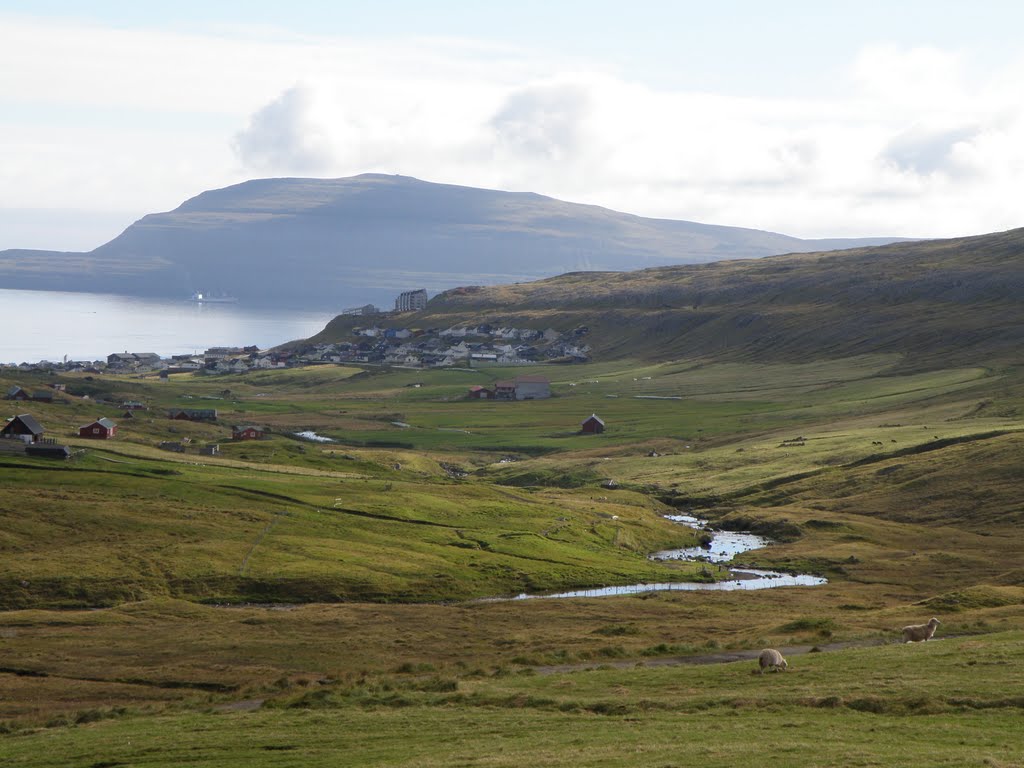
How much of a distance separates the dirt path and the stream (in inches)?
1036

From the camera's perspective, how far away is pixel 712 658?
46.3 meters

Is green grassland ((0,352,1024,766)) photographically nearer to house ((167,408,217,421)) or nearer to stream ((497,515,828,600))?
stream ((497,515,828,600))

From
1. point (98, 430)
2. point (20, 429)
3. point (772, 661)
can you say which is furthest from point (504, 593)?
point (98, 430)

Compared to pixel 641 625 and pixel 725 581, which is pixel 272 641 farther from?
pixel 725 581

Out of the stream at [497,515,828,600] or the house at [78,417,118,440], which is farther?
the house at [78,417,118,440]

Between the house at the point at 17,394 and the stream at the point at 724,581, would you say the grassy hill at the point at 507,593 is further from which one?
the house at the point at 17,394

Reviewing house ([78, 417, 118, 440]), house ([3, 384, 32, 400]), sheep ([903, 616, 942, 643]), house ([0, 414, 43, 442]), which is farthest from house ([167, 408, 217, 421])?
sheep ([903, 616, 942, 643])

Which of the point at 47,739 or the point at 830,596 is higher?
the point at 47,739

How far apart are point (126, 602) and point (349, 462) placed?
56.2 metres

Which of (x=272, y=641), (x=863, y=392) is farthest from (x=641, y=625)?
(x=863, y=392)

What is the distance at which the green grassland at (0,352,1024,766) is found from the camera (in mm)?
32094

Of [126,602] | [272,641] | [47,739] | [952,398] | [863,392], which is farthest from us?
[863,392]

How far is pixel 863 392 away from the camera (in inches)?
7352

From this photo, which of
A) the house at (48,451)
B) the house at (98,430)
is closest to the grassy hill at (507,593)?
the house at (98,430)
